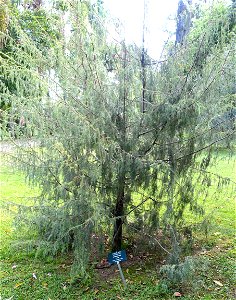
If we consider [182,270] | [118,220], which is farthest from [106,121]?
[182,270]

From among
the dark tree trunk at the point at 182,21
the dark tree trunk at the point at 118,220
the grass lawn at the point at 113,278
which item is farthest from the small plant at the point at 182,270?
the dark tree trunk at the point at 182,21

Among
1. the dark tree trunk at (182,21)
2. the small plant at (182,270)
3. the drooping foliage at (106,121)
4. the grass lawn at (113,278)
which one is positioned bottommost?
the grass lawn at (113,278)

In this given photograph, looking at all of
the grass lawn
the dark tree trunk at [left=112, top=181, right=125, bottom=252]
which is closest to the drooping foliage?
the dark tree trunk at [left=112, top=181, right=125, bottom=252]

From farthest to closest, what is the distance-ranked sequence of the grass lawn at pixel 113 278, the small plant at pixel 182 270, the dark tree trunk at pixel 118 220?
the dark tree trunk at pixel 118 220 < the grass lawn at pixel 113 278 < the small plant at pixel 182 270

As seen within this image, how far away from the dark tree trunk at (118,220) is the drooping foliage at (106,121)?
A: 44 millimetres

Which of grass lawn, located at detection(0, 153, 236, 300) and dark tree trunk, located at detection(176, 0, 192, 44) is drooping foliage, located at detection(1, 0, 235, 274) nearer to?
dark tree trunk, located at detection(176, 0, 192, 44)

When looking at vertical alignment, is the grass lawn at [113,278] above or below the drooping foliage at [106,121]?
below

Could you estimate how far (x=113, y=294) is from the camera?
3.11 m

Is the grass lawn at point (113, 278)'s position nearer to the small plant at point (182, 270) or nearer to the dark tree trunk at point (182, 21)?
the small plant at point (182, 270)

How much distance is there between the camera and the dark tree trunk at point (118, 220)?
346cm

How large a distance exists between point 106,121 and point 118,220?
128 cm

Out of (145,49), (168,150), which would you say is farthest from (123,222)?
(145,49)

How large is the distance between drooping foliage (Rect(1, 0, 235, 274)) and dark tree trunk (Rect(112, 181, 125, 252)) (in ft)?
0.15

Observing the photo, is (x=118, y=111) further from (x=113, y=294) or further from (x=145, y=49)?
(x=113, y=294)
